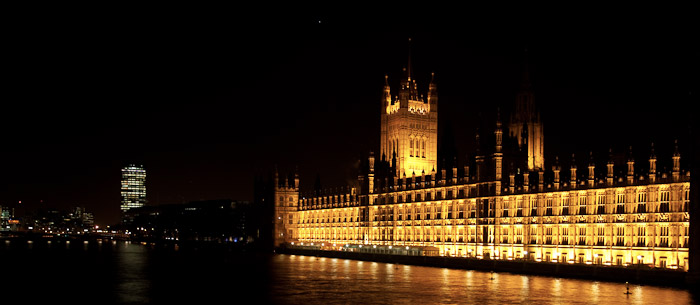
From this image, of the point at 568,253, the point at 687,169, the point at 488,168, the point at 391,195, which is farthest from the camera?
the point at 391,195

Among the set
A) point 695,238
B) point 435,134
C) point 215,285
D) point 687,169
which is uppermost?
point 435,134

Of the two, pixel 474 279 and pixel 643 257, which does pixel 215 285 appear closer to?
pixel 474 279

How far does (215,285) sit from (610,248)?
42.7 meters

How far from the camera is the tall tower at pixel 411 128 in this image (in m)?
174

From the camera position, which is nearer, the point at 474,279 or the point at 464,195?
the point at 474,279

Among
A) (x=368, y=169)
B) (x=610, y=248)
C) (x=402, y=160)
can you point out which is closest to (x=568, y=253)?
(x=610, y=248)

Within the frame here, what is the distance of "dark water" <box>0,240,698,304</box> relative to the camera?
6981 centimetres

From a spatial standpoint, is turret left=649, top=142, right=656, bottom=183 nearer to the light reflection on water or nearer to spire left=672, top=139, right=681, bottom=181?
spire left=672, top=139, right=681, bottom=181

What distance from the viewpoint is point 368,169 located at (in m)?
156

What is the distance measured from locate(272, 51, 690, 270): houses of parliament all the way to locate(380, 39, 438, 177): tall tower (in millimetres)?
244

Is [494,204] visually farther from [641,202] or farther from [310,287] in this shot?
[310,287]

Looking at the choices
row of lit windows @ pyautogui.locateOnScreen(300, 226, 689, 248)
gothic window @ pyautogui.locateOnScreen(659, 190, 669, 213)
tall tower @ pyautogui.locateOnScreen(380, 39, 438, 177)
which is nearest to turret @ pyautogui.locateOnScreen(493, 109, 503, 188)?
row of lit windows @ pyautogui.locateOnScreen(300, 226, 689, 248)

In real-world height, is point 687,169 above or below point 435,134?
below

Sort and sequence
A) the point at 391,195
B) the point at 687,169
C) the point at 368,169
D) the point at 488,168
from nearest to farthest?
the point at 687,169
the point at 488,168
the point at 391,195
the point at 368,169
